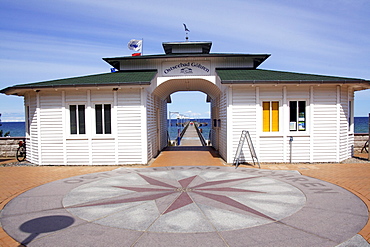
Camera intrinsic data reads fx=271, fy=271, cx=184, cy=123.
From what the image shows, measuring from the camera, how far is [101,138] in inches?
476

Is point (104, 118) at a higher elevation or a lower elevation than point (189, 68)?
lower

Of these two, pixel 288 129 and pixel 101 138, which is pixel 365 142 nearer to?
pixel 288 129

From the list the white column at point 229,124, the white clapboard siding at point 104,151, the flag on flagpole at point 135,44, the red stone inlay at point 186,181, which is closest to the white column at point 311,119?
the white column at point 229,124

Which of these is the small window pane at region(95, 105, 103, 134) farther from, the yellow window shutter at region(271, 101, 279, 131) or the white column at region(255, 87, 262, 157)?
the yellow window shutter at region(271, 101, 279, 131)

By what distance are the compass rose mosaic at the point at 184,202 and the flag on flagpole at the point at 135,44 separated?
11.8 meters

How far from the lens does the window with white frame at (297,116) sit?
1205 cm

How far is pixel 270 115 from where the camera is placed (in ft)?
39.5

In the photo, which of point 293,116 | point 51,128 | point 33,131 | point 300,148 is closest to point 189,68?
point 293,116

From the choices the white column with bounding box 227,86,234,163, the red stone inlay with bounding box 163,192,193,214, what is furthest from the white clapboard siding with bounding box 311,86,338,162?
the red stone inlay with bounding box 163,192,193,214

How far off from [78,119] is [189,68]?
5.96 metres

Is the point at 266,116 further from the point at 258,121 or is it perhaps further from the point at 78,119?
the point at 78,119

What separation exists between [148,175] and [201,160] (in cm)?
411

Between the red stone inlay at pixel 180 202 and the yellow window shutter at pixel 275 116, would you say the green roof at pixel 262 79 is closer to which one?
the yellow window shutter at pixel 275 116

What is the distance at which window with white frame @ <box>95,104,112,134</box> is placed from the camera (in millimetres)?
12195
